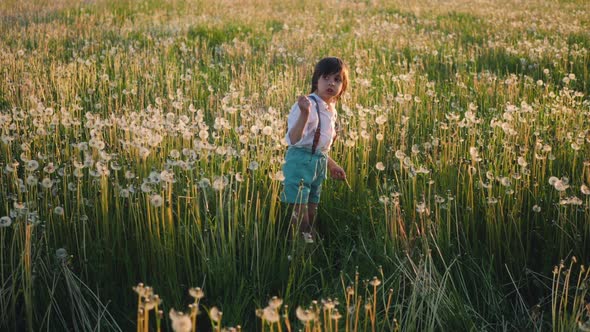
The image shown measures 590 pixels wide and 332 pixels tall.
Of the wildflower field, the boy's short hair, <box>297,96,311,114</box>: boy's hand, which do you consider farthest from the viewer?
the boy's short hair

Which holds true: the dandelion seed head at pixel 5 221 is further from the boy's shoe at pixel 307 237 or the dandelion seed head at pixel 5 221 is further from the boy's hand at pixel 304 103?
the boy's hand at pixel 304 103

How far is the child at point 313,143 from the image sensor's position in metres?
3.48

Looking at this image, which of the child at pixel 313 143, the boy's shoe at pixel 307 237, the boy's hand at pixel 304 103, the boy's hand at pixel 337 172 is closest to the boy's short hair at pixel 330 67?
the child at pixel 313 143

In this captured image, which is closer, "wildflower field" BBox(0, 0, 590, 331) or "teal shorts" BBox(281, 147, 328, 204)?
"wildflower field" BBox(0, 0, 590, 331)

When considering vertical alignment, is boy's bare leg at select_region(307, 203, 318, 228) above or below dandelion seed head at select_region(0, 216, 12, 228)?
below

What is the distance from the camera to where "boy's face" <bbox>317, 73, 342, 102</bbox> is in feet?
11.9

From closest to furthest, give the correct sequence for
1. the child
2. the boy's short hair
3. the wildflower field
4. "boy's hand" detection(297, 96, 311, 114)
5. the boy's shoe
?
the wildflower field
the boy's shoe
"boy's hand" detection(297, 96, 311, 114)
the child
the boy's short hair

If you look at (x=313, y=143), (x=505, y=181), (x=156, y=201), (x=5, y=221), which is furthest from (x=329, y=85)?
(x=5, y=221)

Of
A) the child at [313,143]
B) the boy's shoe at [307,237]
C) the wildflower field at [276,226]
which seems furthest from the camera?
the child at [313,143]

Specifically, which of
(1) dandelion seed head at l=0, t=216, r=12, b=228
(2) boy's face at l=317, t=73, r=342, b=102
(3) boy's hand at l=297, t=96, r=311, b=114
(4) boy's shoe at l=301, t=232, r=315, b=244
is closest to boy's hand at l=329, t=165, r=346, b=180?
(2) boy's face at l=317, t=73, r=342, b=102

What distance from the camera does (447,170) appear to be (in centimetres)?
394

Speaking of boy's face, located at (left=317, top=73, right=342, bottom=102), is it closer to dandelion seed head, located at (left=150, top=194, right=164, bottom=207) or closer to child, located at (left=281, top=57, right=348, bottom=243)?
child, located at (left=281, top=57, right=348, bottom=243)

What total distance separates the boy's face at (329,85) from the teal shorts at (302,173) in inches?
14.6

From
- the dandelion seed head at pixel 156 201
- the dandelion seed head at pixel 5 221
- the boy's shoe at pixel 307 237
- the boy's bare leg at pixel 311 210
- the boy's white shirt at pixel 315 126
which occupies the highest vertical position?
the boy's white shirt at pixel 315 126
